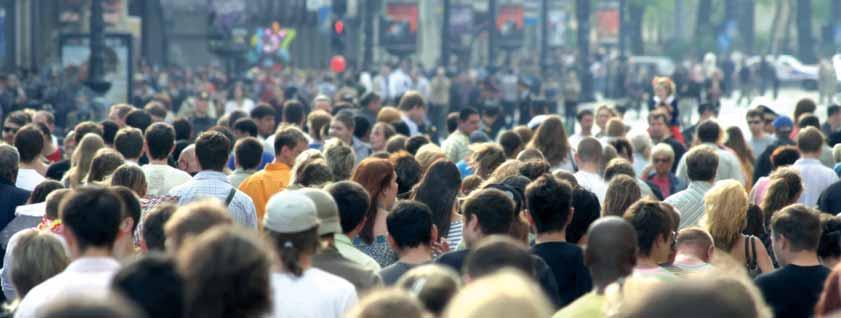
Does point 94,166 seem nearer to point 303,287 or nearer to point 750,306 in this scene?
point 303,287

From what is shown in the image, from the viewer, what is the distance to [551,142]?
1387cm

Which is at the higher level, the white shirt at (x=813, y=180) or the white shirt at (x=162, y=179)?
the white shirt at (x=162, y=179)

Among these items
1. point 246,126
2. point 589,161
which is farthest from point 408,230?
point 246,126

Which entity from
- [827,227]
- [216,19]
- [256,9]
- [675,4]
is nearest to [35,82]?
[216,19]

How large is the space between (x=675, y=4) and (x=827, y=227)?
8667 cm

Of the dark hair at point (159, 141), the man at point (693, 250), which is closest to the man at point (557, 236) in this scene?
the man at point (693, 250)

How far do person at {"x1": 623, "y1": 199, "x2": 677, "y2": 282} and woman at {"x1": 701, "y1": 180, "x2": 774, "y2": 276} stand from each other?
45.1 inches

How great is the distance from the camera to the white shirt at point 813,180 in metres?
13.1

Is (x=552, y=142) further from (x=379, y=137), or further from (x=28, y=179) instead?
(x=28, y=179)

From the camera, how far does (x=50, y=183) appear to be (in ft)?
34.7

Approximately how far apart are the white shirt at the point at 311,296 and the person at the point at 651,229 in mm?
1529

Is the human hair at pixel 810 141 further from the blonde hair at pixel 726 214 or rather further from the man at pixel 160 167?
the man at pixel 160 167

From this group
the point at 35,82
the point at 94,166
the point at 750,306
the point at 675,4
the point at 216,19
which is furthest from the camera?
the point at 675,4

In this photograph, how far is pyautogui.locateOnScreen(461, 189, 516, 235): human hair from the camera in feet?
26.1
